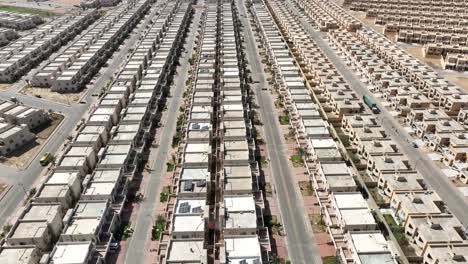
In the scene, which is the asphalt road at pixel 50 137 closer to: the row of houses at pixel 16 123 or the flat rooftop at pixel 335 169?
the row of houses at pixel 16 123

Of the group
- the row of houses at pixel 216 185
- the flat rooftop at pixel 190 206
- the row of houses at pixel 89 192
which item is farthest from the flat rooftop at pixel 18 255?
the flat rooftop at pixel 190 206

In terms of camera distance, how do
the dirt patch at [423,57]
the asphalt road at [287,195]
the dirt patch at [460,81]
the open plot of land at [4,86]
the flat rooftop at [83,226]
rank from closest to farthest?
1. the flat rooftop at [83,226]
2. the asphalt road at [287,195]
3. the open plot of land at [4,86]
4. the dirt patch at [460,81]
5. the dirt patch at [423,57]

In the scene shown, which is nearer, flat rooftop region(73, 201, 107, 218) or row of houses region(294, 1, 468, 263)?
row of houses region(294, 1, 468, 263)

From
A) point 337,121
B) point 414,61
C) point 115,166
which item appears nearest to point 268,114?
point 337,121

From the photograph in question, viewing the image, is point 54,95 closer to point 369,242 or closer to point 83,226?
point 83,226

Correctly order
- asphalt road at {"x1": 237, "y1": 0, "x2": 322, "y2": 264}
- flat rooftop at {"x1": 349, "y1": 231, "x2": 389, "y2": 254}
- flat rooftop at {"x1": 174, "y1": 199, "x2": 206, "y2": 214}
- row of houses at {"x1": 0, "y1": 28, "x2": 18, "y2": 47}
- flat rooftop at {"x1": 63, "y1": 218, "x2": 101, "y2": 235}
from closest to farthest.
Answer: flat rooftop at {"x1": 349, "y1": 231, "x2": 389, "y2": 254} → flat rooftop at {"x1": 63, "y1": 218, "x2": 101, "y2": 235} → asphalt road at {"x1": 237, "y1": 0, "x2": 322, "y2": 264} → flat rooftop at {"x1": 174, "y1": 199, "x2": 206, "y2": 214} → row of houses at {"x1": 0, "y1": 28, "x2": 18, "y2": 47}

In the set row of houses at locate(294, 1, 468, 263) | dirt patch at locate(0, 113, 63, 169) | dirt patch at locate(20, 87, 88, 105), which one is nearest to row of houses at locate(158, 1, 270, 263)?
row of houses at locate(294, 1, 468, 263)

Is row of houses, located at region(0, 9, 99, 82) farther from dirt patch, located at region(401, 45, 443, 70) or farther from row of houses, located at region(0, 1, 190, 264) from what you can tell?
dirt patch, located at region(401, 45, 443, 70)
